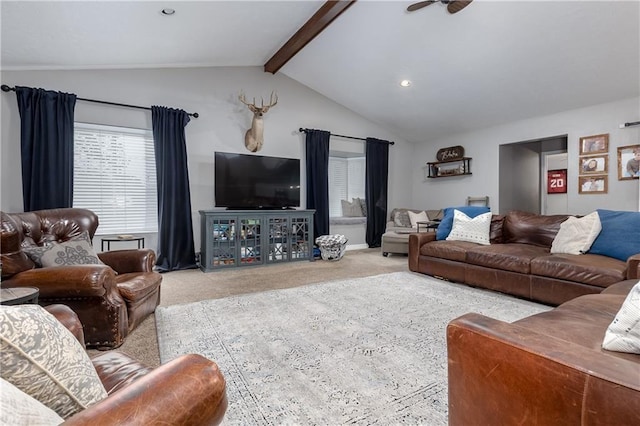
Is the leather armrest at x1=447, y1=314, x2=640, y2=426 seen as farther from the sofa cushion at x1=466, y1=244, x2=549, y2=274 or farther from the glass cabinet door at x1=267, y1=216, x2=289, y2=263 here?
the glass cabinet door at x1=267, y1=216, x2=289, y2=263

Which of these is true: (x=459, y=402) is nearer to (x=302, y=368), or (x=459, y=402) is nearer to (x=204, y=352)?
(x=302, y=368)

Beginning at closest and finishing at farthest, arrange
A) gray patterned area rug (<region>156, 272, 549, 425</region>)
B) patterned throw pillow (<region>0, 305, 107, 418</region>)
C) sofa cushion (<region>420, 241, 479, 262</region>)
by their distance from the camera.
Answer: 1. patterned throw pillow (<region>0, 305, 107, 418</region>)
2. gray patterned area rug (<region>156, 272, 549, 425</region>)
3. sofa cushion (<region>420, 241, 479, 262</region>)

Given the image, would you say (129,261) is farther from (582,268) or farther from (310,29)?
(582,268)

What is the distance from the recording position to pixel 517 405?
84 centimetres

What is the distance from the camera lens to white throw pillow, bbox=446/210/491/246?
3.83 m

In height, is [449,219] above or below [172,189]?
below

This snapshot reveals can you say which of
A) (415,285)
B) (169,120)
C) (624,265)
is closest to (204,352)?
(415,285)

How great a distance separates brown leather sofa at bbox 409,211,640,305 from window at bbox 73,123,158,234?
376 centimetres

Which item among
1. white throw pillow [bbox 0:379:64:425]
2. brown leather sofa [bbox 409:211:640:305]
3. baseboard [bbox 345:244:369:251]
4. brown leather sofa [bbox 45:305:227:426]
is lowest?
baseboard [bbox 345:244:369:251]

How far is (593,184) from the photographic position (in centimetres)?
471

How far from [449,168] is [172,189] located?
5243 mm

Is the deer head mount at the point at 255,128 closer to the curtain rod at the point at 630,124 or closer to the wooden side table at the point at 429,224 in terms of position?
the wooden side table at the point at 429,224

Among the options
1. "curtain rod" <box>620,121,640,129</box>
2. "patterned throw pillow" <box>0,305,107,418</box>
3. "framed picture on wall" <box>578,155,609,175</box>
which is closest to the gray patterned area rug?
"patterned throw pillow" <box>0,305,107,418</box>

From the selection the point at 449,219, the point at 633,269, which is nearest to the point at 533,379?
the point at 633,269
